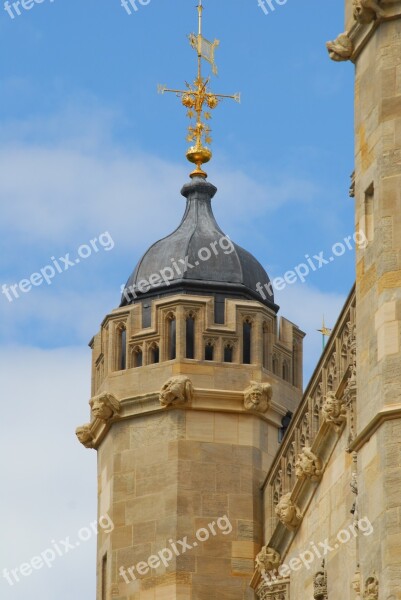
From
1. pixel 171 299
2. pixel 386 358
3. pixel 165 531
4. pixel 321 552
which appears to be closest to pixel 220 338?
pixel 171 299

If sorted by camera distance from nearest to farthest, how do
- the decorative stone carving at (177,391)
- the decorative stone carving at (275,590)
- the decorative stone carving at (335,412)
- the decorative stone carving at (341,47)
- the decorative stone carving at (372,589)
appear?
the decorative stone carving at (372,589) < the decorative stone carving at (341,47) < the decorative stone carving at (335,412) < the decorative stone carving at (275,590) < the decorative stone carving at (177,391)

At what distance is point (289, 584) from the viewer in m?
22.9

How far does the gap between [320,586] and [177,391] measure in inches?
182

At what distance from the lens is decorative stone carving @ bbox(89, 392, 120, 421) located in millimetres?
25516

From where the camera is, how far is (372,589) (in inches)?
665

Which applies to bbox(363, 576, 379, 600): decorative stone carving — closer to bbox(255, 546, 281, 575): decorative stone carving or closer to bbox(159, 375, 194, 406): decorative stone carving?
bbox(255, 546, 281, 575): decorative stone carving

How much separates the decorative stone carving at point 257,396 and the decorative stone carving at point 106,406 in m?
1.61

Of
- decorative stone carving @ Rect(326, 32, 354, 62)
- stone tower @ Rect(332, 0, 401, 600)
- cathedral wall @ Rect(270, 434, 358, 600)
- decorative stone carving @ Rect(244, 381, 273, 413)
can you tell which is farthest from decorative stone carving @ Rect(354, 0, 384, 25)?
decorative stone carving @ Rect(244, 381, 273, 413)

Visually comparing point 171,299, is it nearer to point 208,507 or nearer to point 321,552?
point 208,507

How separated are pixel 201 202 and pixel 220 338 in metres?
2.65

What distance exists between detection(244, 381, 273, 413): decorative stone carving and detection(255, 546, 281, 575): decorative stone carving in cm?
203

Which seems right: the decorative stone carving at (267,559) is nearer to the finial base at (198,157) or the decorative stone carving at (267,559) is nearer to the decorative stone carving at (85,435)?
the decorative stone carving at (85,435)

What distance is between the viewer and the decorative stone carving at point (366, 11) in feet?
60.4

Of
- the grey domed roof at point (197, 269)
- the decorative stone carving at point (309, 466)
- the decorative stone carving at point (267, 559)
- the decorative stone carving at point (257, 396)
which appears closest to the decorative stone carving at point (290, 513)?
the decorative stone carving at point (309, 466)
